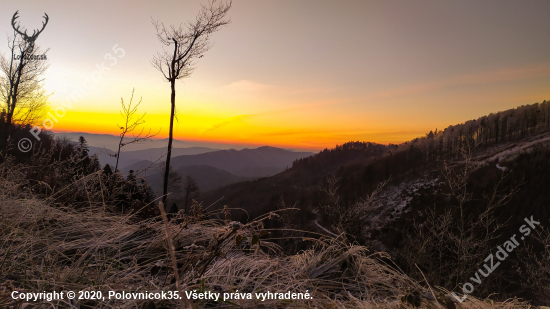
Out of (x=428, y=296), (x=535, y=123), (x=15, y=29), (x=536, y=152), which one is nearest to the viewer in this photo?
(x=428, y=296)

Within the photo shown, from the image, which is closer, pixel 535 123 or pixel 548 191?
pixel 548 191

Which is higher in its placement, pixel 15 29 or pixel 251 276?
pixel 15 29

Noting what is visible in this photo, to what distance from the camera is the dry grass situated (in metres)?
1.49

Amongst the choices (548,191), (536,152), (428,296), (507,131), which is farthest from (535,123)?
(428,296)

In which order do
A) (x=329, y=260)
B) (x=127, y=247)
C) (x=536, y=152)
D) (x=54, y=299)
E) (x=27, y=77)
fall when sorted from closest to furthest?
(x=54, y=299)
(x=329, y=260)
(x=127, y=247)
(x=27, y=77)
(x=536, y=152)

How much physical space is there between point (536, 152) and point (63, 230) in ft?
324

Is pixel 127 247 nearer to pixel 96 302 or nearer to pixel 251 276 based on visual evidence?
pixel 96 302

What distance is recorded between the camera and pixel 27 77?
16906 millimetres

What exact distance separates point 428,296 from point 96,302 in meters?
1.95

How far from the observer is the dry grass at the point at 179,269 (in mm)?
1487

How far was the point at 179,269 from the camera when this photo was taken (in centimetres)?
176

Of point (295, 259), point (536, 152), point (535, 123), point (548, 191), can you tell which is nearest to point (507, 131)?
point (535, 123)

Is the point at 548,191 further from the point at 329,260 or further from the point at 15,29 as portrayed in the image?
the point at 15,29

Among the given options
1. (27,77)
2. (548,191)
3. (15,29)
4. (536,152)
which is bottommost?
(548,191)
